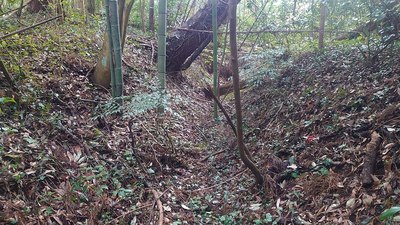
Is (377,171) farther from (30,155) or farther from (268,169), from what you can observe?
(30,155)

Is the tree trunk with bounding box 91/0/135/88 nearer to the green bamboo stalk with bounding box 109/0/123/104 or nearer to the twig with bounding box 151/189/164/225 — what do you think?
the green bamboo stalk with bounding box 109/0/123/104

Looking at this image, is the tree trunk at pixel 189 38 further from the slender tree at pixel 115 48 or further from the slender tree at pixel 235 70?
the slender tree at pixel 235 70

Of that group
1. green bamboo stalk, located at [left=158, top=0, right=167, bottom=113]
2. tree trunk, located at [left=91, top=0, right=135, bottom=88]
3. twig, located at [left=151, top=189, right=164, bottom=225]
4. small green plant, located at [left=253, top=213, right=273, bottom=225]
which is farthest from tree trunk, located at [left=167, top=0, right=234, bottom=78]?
small green plant, located at [left=253, top=213, right=273, bottom=225]

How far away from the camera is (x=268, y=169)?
3188 mm

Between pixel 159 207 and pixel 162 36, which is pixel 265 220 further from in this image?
pixel 162 36

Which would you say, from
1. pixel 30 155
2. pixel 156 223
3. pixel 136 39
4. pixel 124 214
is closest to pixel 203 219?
pixel 156 223

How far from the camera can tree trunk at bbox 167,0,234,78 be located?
264 inches

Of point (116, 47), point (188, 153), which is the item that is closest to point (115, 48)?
point (116, 47)

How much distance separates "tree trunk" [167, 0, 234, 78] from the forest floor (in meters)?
1.96

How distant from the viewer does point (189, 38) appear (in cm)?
686

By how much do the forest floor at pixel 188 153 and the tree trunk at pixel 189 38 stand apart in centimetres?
196

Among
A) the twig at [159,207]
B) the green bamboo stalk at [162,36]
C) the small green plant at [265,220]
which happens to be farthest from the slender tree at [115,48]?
the small green plant at [265,220]

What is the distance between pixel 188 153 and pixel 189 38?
3.43m

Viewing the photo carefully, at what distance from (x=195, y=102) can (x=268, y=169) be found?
404 cm
